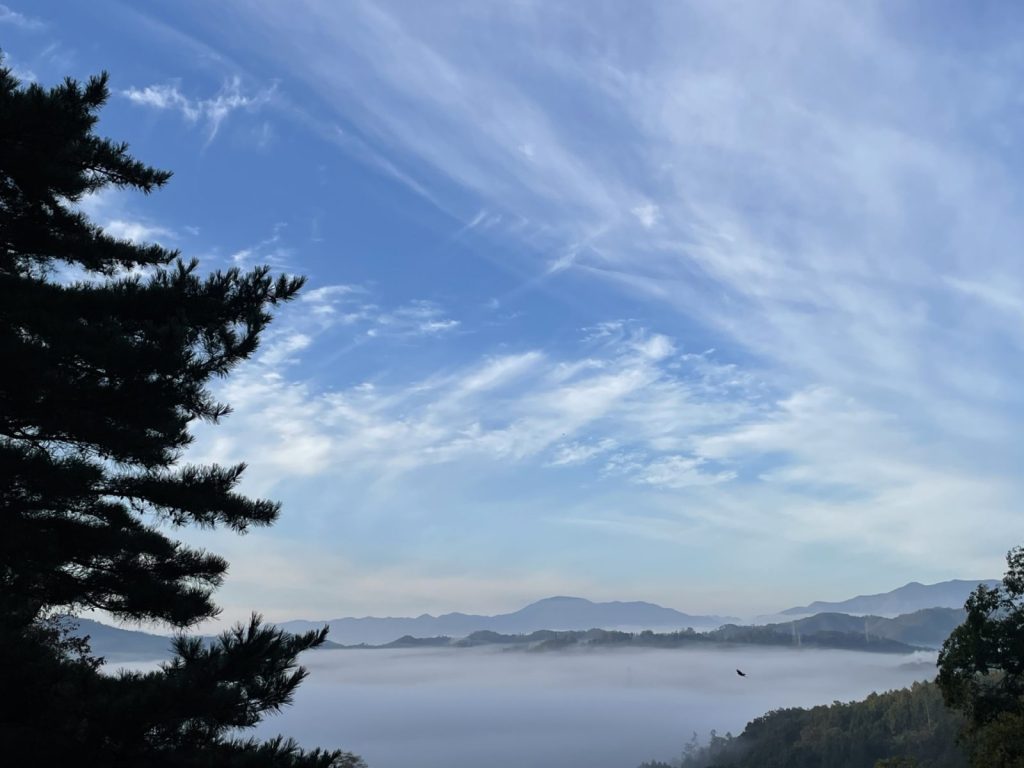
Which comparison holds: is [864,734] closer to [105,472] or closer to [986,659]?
[986,659]

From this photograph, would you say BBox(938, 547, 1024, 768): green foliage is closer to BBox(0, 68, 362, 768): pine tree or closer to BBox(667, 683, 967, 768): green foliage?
BBox(0, 68, 362, 768): pine tree

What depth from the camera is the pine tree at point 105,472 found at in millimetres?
5816

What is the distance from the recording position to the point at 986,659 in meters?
18.8

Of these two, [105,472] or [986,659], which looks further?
[986,659]

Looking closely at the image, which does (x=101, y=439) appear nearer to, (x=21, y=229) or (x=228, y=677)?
(x=21, y=229)

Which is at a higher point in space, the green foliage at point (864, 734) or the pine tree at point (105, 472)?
the pine tree at point (105, 472)

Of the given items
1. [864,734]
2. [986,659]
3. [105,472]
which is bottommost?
[864,734]

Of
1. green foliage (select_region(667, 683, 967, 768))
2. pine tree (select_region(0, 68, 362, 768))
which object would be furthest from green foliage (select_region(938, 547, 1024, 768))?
green foliage (select_region(667, 683, 967, 768))

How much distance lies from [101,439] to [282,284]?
270cm

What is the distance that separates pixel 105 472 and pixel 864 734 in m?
119

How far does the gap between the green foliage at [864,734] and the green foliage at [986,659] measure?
263 feet

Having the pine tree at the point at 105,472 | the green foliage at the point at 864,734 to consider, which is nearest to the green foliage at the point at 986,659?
the pine tree at the point at 105,472

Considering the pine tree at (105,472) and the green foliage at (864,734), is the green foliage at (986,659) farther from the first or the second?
the green foliage at (864,734)

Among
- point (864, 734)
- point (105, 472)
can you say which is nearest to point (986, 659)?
point (105, 472)
